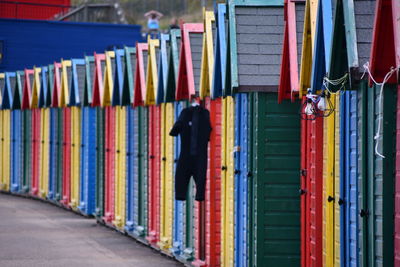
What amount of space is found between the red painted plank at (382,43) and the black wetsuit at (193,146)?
5923mm

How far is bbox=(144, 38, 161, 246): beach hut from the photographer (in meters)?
18.8

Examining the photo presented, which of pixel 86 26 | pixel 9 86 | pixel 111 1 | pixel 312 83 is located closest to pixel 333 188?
pixel 312 83

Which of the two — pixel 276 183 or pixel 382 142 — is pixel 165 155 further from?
pixel 382 142

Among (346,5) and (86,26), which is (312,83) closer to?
(346,5)

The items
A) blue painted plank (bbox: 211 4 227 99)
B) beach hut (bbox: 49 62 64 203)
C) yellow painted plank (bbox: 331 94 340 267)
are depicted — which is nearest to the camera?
yellow painted plank (bbox: 331 94 340 267)

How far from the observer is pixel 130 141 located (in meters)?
21.1

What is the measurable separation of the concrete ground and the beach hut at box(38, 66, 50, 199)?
3957 millimetres

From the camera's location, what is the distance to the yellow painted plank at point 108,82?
74.2ft

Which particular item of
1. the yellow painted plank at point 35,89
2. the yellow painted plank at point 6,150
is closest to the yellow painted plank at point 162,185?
the yellow painted plank at point 35,89

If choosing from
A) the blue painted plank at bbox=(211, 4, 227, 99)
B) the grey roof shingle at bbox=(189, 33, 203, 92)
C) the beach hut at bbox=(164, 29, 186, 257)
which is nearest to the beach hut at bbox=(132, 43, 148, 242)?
the beach hut at bbox=(164, 29, 186, 257)

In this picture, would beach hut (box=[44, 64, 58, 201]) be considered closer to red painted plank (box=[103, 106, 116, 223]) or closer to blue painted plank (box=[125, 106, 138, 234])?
red painted plank (box=[103, 106, 116, 223])

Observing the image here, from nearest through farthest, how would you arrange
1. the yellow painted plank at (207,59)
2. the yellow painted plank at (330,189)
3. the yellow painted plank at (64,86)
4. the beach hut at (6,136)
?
the yellow painted plank at (330,189) < the yellow painted plank at (207,59) < the yellow painted plank at (64,86) < the beach hut at (6,136)

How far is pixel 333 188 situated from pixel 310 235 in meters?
1.20

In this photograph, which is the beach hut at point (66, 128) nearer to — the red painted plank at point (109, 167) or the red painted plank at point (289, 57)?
the red painted plank at point (109, 167)
